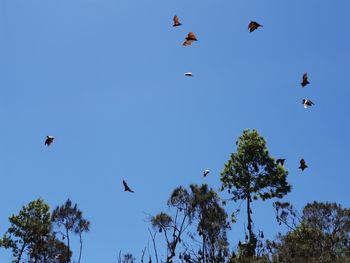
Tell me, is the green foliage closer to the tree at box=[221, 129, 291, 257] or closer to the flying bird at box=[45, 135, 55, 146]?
the tree at box=[221, 129, 291, 257]

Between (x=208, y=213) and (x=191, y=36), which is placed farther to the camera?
(x=208, y=213)

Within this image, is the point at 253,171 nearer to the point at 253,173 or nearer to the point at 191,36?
the point at 253,173

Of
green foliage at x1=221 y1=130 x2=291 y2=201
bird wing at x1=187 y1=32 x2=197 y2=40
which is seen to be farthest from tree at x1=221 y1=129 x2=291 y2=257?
bird wing at x1=187 y1=32 x2=197 y2=40

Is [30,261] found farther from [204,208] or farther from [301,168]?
[301,168]

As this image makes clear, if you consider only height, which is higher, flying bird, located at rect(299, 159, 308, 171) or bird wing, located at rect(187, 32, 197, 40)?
bird wing, located at rect(187, 32, 197, 40)

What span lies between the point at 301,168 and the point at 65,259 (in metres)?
22.7

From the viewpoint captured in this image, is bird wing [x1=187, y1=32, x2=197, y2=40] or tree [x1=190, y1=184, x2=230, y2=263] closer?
bird wing [x1=187, y1=32, x2=197, y2=40]

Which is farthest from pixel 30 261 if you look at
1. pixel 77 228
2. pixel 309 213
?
pixel 309 213

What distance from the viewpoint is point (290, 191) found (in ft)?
90.2

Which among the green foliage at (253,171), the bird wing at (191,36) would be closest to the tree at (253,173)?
the green foliage at (253,171)

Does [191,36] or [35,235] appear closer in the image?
[191,36]

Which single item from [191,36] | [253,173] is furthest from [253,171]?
[191,36]

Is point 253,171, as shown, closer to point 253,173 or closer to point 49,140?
point 253,173

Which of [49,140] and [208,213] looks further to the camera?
[208,213]
